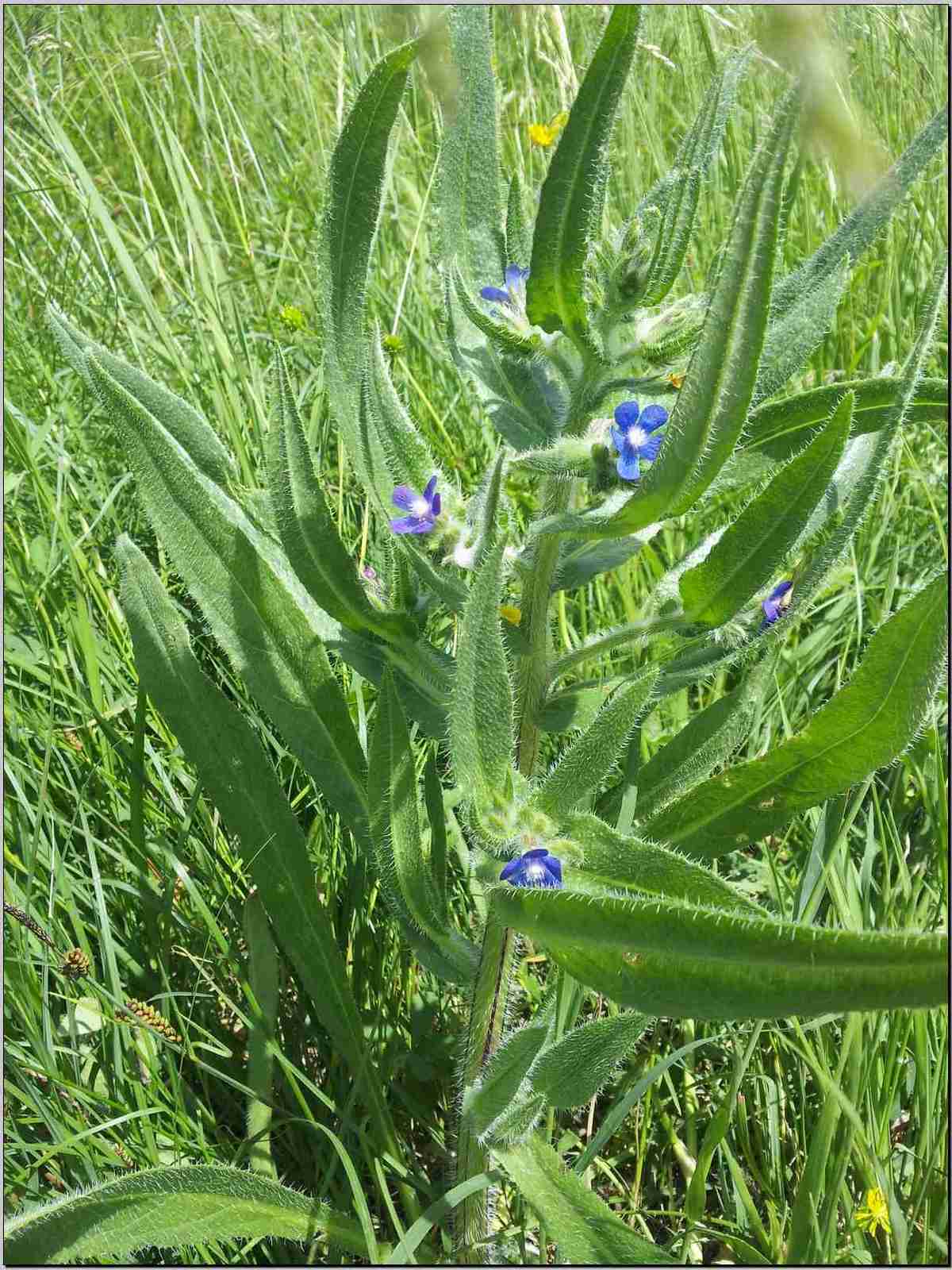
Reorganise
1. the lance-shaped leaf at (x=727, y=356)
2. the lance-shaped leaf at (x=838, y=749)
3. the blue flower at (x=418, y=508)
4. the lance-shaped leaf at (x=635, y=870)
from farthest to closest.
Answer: the blue flower at (x=418, y=508) → the lance-shaped leaf at (x=838, y=749) → the lance-shaped leaf at (x=635, y=870) → the lance-shaped leaf at (x=727, y=356)

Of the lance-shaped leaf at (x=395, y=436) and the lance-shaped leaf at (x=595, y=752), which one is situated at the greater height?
the lance-shaped leaf at (x=395, y=436)

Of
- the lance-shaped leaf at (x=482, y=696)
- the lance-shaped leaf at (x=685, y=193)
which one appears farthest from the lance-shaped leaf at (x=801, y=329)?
the lance-shaped leaf at (x=482, y=696)

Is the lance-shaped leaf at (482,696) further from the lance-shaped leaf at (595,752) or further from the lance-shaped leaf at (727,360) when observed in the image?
the lance-shaped leaf at (727,360)

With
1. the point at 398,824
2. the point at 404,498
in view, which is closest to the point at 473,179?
the point at 404,498

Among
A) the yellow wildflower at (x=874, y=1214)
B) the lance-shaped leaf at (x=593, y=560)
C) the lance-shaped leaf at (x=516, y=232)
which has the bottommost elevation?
the yellow wildflower at (x=874, y=1214)

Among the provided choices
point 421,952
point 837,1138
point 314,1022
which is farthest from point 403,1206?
point 837,1138

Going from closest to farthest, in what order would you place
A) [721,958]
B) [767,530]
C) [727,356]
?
[721,958]
[727,356]
[767,530]

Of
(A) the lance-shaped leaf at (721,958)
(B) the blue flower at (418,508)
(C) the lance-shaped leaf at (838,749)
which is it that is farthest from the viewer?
(B) the blue flower at (418,508)

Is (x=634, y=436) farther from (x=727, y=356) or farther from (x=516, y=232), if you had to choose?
(x=516, y=232)

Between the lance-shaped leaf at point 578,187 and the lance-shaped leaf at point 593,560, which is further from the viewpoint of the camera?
the lance-shaped leaf at point 593,560
